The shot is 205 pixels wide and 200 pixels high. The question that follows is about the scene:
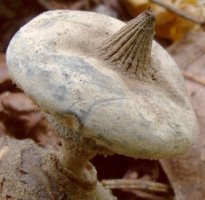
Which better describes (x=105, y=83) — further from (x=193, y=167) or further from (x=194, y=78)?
(x=194, y=78)

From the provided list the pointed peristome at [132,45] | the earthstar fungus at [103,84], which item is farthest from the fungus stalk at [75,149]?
the pointed peristome at [132,45]

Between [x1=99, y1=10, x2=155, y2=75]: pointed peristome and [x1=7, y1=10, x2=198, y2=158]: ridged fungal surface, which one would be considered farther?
[x1=99, y1=10, x2=155, y2=75]: pointed peristome

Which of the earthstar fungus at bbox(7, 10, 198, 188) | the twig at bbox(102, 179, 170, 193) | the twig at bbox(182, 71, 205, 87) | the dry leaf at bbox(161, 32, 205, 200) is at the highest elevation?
the earthstar fungus at bbox(7, 10, 198, 188)

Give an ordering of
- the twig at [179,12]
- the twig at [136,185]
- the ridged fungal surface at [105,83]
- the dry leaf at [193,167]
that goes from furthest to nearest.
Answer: the twig at [179,12] < the twig at [136,185] < the dry leaf at [193,167] < the ridged fungal surface at [105,83]

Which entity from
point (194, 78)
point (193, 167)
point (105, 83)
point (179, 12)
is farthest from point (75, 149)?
point (179, 12)

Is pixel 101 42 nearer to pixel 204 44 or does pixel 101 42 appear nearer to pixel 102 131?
pixel 102 131

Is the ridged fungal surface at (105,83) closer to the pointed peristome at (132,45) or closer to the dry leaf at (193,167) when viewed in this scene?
the pointed peristome at (132,45)

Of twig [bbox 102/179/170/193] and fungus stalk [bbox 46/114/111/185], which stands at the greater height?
fungus stalk [bbox 46/114/111/185]

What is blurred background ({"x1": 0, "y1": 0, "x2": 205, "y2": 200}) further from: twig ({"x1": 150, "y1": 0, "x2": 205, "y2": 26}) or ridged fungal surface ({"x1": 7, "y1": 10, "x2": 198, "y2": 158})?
ridged fungal surface ({"x1": 7, "y1": 10, "x2": 198, "y2": 158})

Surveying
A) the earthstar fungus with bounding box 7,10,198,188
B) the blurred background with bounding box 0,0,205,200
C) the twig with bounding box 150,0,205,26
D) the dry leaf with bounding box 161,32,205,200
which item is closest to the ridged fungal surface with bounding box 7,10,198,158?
the earthstar fungus with bounding box 7,10,198,188

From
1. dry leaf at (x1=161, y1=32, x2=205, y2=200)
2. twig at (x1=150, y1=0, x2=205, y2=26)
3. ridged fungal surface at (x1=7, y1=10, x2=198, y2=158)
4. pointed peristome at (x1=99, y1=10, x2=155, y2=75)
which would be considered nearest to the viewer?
ridged fungal surface at (x1=7, y1=10, x2=198, y2=158)
